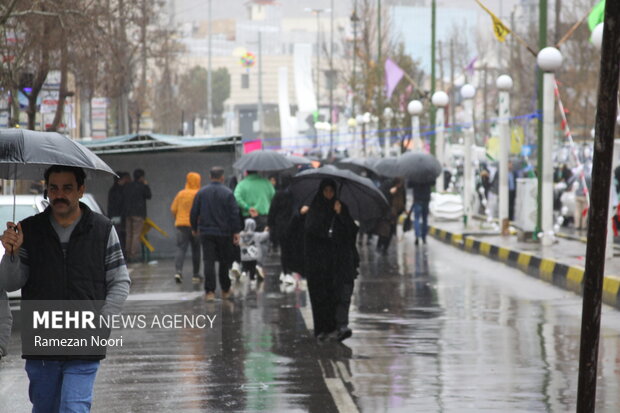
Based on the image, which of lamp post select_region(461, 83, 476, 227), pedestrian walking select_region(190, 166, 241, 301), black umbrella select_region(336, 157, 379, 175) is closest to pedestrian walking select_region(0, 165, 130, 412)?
pedestrian walking select_region(190, 166, 241, 301)

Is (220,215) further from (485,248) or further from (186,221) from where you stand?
(485,248)

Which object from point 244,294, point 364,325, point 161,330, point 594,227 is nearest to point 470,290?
point 244,294

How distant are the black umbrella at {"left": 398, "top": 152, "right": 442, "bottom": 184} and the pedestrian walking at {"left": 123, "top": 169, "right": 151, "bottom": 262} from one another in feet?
18.9

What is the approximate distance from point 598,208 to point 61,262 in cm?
251

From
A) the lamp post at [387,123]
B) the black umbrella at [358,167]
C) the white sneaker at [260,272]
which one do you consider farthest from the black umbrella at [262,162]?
the lamp post at [387,123]

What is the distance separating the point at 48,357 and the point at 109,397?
11.2 feet

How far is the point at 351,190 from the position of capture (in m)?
13.3

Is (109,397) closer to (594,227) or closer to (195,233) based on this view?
(594,227)

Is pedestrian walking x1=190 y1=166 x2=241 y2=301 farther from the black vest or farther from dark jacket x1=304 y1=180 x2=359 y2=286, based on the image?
the black vest

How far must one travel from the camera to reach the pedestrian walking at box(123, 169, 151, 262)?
23.4 m

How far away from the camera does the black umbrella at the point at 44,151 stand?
20.6ft

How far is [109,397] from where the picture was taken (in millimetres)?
9359

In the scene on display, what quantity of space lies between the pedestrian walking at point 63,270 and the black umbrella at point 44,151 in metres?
0.10

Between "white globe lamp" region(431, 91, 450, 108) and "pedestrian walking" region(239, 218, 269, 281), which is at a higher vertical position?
"white globe lamp" region(431, 91, 450, 108)
